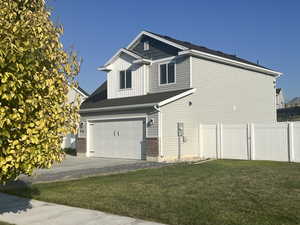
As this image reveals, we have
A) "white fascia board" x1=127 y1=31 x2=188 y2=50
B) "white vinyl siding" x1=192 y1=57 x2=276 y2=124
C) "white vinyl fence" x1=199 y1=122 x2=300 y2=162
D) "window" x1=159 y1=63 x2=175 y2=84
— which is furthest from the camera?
"window" x1=159 y1=63 x2=175 y2=84

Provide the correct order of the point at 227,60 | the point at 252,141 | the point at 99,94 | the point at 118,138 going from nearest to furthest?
the point at 252,141, the point at 118,138, the point at 227,60, the point at 99,94

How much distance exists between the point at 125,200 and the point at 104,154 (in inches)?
514

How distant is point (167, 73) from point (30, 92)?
1614 centimetres

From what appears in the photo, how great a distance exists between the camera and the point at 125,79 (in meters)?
23.0

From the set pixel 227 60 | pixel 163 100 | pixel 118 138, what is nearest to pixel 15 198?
pixel 163 100

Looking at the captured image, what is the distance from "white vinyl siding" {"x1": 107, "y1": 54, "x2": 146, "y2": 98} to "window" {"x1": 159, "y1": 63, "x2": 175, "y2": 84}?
46.2 inches

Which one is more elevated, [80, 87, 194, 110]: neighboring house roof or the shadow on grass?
[80, 87, 194, 110]: neighboring house roof

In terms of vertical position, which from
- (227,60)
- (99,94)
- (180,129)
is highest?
(227,60)

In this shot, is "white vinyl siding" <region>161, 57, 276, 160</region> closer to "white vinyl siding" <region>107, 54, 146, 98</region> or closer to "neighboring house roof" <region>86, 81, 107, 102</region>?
"white vinyl siding" <region>107, 54, 146, 98</region>

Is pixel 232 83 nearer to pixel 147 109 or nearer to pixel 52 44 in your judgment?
pixel 147 109

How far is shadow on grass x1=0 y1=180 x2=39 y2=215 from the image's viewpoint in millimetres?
8375

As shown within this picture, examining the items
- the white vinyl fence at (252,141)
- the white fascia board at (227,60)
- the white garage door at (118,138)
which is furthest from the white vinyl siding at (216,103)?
Result: the white garage door at (118,138)

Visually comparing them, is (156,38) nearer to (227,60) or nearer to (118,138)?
(227,60)

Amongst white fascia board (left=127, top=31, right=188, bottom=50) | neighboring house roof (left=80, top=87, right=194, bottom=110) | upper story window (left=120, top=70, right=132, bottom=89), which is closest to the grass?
neighboring house roof (left=80, top=87, right=194, bottom=110)
